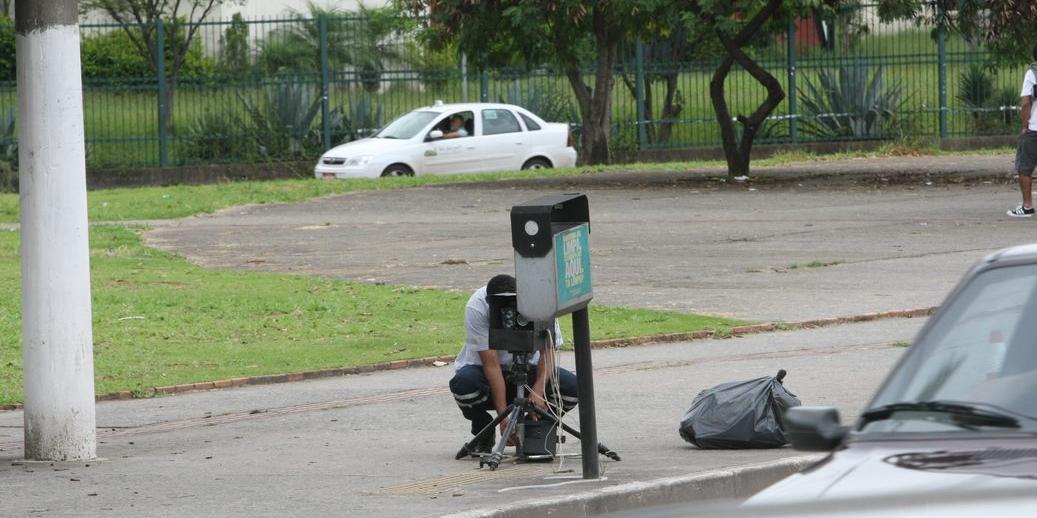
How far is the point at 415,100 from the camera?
3578 cm

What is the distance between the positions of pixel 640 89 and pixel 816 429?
31.2m

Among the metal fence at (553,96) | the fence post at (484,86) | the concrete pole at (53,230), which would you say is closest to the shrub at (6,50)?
the metal fence at (553,96)

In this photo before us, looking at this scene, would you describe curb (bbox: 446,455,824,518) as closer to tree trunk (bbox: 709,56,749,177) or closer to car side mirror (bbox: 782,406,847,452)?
car side mirror (bbox: 782,406,847,452)

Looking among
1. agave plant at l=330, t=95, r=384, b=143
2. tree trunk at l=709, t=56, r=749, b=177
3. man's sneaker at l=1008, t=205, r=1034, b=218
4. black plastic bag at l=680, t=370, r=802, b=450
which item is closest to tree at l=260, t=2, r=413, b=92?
agave plant at l=330, t=95, r=384, b=143

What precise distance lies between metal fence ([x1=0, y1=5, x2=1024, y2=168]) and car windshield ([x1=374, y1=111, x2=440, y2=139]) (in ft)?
12.2

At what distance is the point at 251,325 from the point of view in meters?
14.6

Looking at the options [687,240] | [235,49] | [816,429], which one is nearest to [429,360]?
[687,240]

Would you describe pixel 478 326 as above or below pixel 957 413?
below

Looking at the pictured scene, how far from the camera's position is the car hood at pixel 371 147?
3000 centimetres

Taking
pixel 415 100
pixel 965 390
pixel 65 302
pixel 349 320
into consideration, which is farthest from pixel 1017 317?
pixel 415 100

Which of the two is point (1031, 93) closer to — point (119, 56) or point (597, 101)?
point (597, 101)

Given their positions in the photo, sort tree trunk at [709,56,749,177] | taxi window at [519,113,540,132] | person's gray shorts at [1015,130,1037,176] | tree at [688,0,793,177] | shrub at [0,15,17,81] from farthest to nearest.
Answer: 1. shrub at [0,15,17,81]
2. taxi window at [519,113,540,132]
3. tree trunk at [709,56,749,177]
4. tree at [688,0,793,177]
5. person's gray shorts at [1015,130,1037,176]

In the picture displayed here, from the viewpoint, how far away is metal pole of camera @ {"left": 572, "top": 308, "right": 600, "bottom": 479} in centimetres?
841

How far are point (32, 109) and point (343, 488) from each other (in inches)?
114
